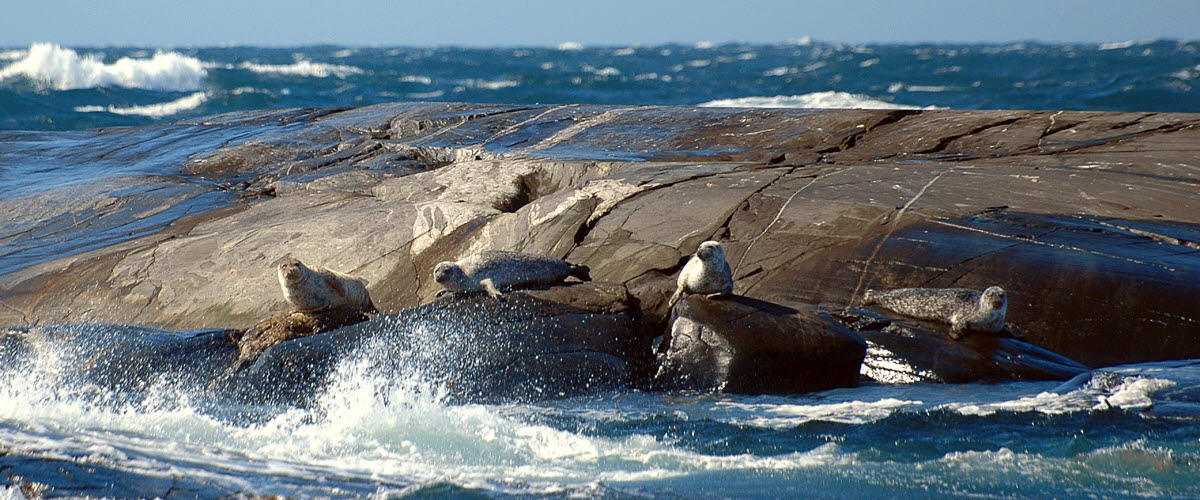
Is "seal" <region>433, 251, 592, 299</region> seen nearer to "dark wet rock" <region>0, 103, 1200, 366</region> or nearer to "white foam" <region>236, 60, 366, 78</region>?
"dark wet rock" <region>0, 103, 1200, 366</region>

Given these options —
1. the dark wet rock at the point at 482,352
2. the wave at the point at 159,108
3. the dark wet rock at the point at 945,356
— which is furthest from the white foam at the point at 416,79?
the dark wet rock at the point at 945,356

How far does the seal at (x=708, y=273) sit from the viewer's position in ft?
21.2

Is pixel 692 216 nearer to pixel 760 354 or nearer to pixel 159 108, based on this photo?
pixel 760 354

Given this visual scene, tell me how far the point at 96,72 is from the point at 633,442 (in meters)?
37.4

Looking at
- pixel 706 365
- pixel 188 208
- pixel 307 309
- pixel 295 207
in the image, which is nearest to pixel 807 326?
pixel 706 365

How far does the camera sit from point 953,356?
20.4 feet

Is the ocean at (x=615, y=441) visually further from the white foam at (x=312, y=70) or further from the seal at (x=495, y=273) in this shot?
the white foam at (x=312, y=70)

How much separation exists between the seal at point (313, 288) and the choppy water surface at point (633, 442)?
94cm

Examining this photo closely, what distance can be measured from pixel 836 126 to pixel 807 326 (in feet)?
17.2

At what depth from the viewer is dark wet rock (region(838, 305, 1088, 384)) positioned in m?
6.05

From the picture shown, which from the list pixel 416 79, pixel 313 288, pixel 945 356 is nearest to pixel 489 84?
pixel 416 79

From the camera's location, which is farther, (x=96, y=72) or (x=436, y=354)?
(x=96, y=72)

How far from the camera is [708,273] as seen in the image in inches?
256

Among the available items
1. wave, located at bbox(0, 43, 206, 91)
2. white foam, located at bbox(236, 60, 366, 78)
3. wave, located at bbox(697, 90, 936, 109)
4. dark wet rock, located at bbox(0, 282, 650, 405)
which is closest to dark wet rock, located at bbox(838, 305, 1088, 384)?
dark wet rock, located at bbox(0, 282, 650, 405)
